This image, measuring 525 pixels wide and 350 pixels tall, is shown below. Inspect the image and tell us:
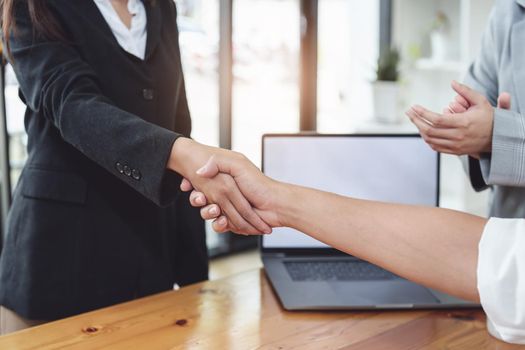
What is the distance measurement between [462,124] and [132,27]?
765mm

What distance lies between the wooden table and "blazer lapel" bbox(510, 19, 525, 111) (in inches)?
17.4

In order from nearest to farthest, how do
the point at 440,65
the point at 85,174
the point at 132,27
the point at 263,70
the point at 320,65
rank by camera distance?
the point at 85,174
the point at 132,27
the point at 440,65
the point at 263,70
the point at 320,65

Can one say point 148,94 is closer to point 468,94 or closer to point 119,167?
point 119,167

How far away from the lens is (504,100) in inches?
58.1

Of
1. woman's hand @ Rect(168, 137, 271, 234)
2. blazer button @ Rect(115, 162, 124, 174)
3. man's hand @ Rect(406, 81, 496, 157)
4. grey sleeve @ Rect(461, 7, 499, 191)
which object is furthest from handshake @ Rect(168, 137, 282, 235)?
grey sleeve @ Rect(461, 7, 499, 191)

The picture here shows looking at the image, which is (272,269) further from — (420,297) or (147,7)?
(147,7)

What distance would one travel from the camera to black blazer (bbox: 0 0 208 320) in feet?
4.65

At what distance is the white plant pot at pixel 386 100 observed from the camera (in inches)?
157

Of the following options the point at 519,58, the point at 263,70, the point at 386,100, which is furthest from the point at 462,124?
the point at 263,70

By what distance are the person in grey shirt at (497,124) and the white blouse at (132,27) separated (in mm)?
629

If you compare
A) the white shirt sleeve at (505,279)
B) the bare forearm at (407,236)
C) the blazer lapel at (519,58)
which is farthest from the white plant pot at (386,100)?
the white shirt sleeve at (505,279)

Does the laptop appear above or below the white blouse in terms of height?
below

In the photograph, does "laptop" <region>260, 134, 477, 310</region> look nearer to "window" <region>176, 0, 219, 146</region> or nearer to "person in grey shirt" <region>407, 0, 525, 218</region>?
"person in grey shirt" <region>407, 0, 525, 218</region>

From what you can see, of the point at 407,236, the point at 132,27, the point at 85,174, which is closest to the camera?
the point at 407,236
